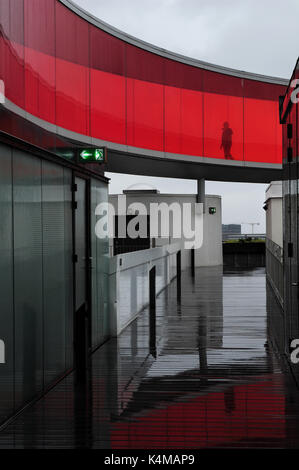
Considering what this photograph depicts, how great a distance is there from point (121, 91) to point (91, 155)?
1420 centimetres

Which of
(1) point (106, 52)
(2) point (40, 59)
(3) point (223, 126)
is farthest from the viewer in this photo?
(3) point (223, 126)

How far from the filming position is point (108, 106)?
22.3 metres

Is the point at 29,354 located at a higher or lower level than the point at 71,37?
lower

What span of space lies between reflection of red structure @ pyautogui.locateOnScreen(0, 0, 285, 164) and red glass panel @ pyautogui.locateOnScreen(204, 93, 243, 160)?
4cm

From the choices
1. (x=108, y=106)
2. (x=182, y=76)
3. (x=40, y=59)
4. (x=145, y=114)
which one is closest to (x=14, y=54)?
(x=40, y=59)

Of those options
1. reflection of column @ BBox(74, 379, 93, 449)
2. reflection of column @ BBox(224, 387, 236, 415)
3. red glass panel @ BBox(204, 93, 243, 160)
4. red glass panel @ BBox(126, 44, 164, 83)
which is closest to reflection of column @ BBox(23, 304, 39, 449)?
reflection of column @ BBox(74, 379, 93, 449)

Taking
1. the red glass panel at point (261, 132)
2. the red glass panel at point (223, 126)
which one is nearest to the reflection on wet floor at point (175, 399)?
the red glass panel at point (223, 126)

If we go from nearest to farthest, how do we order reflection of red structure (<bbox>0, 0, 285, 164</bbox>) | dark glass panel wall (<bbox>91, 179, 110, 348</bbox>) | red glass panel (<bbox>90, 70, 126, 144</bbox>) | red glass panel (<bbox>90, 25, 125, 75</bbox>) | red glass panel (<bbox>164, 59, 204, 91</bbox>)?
dark glass panel wall (<bbox>91, 179, 110, 348</bbox>) < reflection of red structure (<bbox>0, 0, 285, 164</bbox>) < red glass panel (<bbox>90, 25, 125, 75</bbox>) < red glass panel (<bbox>90, 70, 126, 144</bbox>) < red glass panel (<bbox>164, 59, 204, 91</bbox>)

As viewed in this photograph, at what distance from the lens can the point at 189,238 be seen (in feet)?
97.6

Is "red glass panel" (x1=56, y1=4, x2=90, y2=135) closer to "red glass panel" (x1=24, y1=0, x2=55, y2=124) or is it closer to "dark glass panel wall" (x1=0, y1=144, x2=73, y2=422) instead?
"red glass panel" (x1=24, y1=0, x2=55, y2=124)

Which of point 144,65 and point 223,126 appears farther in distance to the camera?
point 223,126

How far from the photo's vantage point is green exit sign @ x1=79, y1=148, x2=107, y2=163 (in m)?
9.14

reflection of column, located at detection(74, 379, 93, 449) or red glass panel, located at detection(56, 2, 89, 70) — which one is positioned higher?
red glass panel, located at detection(56, 2, 89, 70)

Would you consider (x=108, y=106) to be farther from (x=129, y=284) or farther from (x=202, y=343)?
(x=202, y=343)
